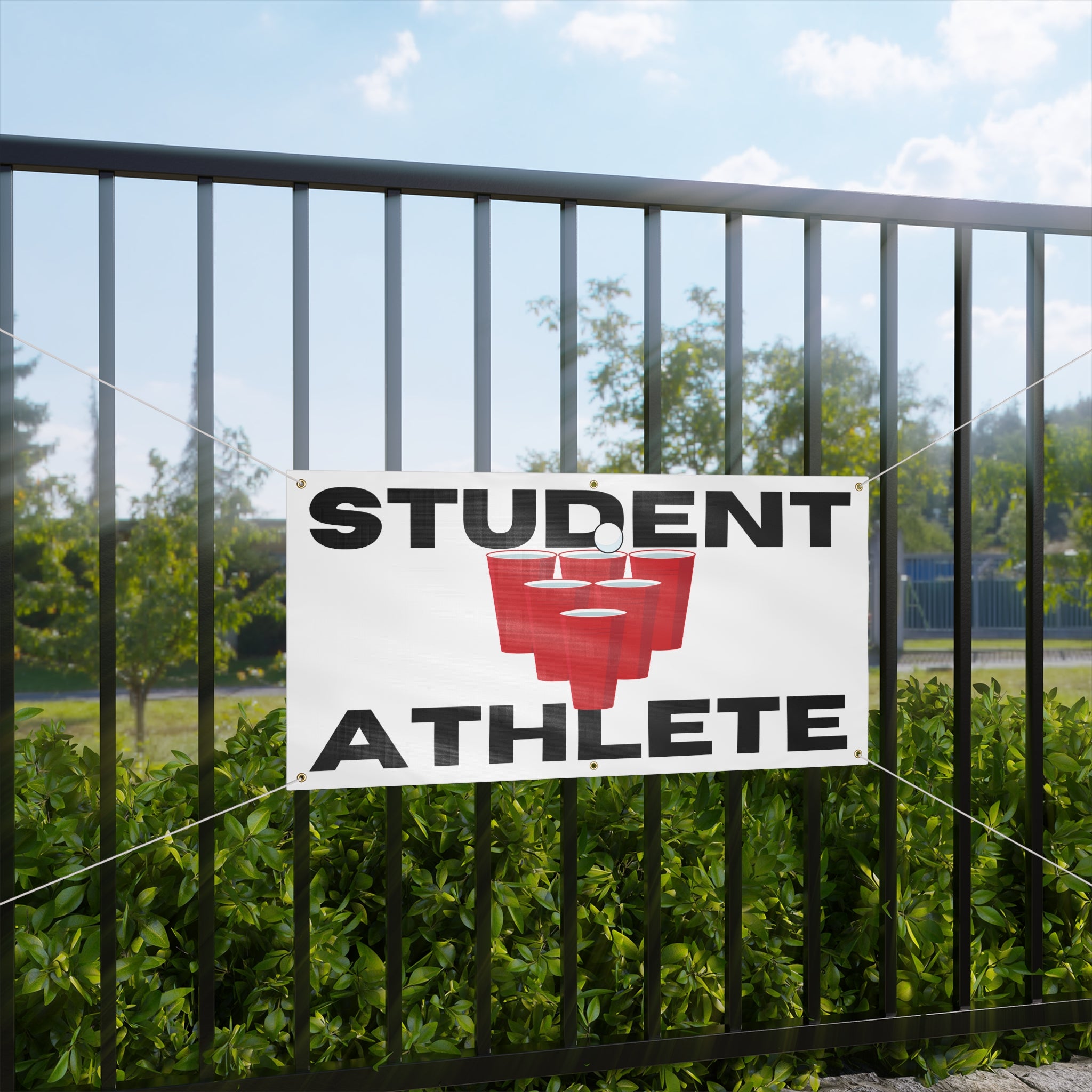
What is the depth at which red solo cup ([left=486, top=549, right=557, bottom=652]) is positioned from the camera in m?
1.77

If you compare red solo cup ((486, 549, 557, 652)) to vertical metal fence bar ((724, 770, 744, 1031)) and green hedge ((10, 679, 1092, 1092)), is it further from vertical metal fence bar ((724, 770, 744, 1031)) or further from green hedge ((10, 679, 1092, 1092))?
vertical metal fence bar ((724, 770, 744, 1031))

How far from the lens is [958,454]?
2039mm

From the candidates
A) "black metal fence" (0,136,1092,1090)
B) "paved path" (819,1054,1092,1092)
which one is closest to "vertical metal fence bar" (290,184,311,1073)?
"black metal fence" (0,136,1092,1090)

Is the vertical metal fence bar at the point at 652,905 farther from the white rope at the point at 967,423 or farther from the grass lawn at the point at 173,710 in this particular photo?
the grass lawn at the point at 173,710

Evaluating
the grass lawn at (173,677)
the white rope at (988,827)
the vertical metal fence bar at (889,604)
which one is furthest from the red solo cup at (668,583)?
the grass lawn at (173,677)

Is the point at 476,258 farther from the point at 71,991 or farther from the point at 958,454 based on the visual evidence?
the point at 71,991

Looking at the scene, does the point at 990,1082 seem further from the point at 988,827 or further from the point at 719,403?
the point at 719,403

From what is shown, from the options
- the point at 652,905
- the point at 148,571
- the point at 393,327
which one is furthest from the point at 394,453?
the point at 148,571

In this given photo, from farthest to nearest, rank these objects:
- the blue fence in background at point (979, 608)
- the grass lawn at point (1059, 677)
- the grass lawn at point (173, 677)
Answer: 1. the blue fence in background at point (979, 608)
2. the grass lawn at point (1059, 677)
3. the grass lawn at point (173, 677)

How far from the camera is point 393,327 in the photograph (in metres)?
1.76

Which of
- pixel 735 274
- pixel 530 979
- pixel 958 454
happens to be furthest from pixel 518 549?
pixel 958 454

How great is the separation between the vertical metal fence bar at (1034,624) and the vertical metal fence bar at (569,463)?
1.22m

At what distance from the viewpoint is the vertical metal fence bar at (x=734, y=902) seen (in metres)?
1.85

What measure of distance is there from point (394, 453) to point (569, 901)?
1066 mm
